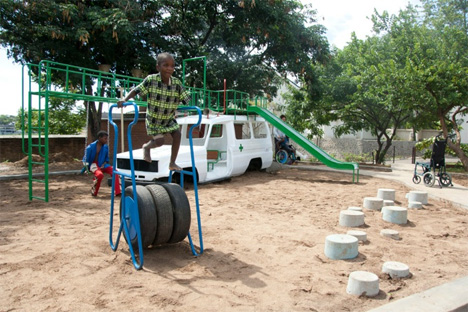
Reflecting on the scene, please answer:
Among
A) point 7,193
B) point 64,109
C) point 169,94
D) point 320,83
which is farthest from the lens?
point 64,109

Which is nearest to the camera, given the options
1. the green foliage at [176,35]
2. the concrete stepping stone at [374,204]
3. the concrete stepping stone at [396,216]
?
the concrete stepping stone at [396,216]

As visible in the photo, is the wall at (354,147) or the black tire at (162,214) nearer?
the black tire at (162,214)

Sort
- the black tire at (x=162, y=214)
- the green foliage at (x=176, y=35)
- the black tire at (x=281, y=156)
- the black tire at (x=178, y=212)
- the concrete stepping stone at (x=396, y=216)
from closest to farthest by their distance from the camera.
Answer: the black tire at (x=162, y=214)
the black tire at (x=178, y=212)
the concrete stepping stone at (x=396, y=216)
the green foliage at (x=176, y=35)
the black tire at (x=281, y=156)

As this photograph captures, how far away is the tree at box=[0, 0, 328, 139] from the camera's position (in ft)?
39.7

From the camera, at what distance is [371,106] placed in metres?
17.2

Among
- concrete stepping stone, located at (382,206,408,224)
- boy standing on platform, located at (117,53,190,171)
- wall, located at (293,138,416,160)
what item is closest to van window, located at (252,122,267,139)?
concrete stepping stone, located at (382,206,408,224)

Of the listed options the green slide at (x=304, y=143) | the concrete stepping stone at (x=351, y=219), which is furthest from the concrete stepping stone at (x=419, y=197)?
the green slide at (x=304, y=143)

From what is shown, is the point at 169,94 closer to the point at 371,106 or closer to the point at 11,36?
the point at 11,36

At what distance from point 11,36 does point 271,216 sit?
35.7ft

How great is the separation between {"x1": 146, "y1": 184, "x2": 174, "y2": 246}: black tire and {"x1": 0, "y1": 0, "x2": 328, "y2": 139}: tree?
8.82 metres

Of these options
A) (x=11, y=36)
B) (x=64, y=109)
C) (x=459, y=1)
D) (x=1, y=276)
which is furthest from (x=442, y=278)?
(x=64, y=109)

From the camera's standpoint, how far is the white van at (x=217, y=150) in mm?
8438

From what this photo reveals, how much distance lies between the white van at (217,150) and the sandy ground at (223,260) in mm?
1392

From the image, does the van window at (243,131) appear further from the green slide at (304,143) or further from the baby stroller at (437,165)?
the baby stroller at (437,165)
